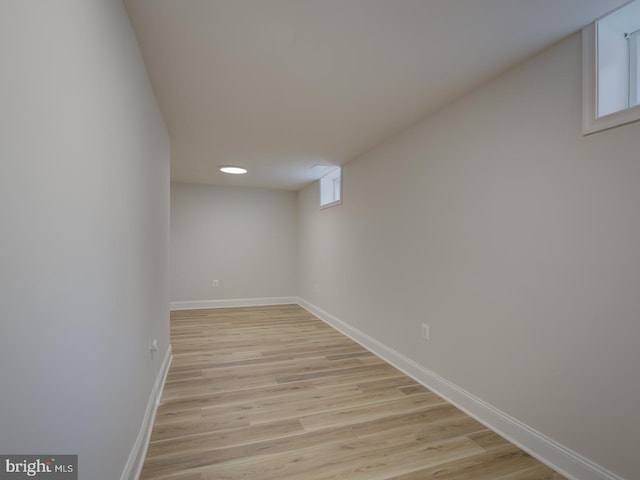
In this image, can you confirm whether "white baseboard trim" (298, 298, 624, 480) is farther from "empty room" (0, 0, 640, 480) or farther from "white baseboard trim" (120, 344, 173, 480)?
"white baseboard trim" (120, 344, 173, 480)

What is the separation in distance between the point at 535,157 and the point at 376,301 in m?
2.09

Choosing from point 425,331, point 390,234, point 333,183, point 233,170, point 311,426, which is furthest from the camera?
point 333,183

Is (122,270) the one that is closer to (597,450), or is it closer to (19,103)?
(19,103)

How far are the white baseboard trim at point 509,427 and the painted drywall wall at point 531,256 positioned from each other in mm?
45

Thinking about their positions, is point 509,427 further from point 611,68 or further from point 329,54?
point 329,54

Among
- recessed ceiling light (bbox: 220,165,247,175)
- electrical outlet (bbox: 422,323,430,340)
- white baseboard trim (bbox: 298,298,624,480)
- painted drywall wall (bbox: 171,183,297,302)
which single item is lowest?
white baseboard trim (bbox: 298,298,624,480)

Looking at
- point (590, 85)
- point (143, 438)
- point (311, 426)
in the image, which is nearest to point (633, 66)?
point (590, 85)

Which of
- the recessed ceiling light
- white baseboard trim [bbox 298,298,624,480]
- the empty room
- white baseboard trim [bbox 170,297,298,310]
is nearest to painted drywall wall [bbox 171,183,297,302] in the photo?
white baseboard trim [bbox 170,297,298,310]

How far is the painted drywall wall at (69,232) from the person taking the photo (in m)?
0.60

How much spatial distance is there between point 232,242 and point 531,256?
5.02 metres

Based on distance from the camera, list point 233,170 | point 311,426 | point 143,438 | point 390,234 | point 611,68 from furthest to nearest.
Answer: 1. point 233,170
2. point 390,234
3. point 311,426
4. point 143,438
5. point 611,68

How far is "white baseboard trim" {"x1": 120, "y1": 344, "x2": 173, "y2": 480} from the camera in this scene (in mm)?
1429

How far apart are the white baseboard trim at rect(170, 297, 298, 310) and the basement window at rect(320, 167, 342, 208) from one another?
230cm

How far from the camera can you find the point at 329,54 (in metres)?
1.72
